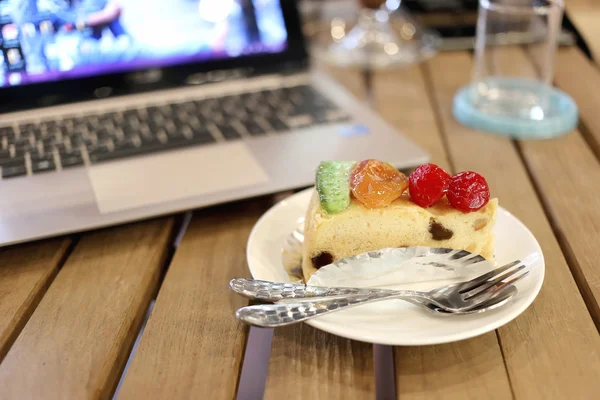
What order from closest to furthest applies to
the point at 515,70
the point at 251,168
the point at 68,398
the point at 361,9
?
the point at 68,398 → the point at 251,168 → the point at 515,70 → the point at 361,9

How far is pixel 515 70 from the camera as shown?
1.13 meters

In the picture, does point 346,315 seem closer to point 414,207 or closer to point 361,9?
point 414,207

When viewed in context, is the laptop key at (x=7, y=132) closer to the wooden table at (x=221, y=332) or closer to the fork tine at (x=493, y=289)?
the wooden table at (x=221, y=332)

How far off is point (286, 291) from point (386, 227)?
14cm

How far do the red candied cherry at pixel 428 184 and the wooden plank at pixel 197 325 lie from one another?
22 cm

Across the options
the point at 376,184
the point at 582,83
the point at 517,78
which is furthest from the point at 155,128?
→ the point at 582,83

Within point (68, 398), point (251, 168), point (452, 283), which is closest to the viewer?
point (68, 398)

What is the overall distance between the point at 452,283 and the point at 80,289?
0.42 meters

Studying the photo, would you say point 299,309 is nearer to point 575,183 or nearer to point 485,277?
point 485,277

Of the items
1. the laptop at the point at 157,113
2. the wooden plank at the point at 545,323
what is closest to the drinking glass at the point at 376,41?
the laptop at the point at 157,113

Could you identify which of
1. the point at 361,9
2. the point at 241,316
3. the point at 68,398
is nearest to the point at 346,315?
→ the point at 241,316

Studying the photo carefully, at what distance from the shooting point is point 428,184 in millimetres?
628

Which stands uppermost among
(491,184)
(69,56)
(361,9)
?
(69,56)

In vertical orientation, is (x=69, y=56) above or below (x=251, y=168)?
above
